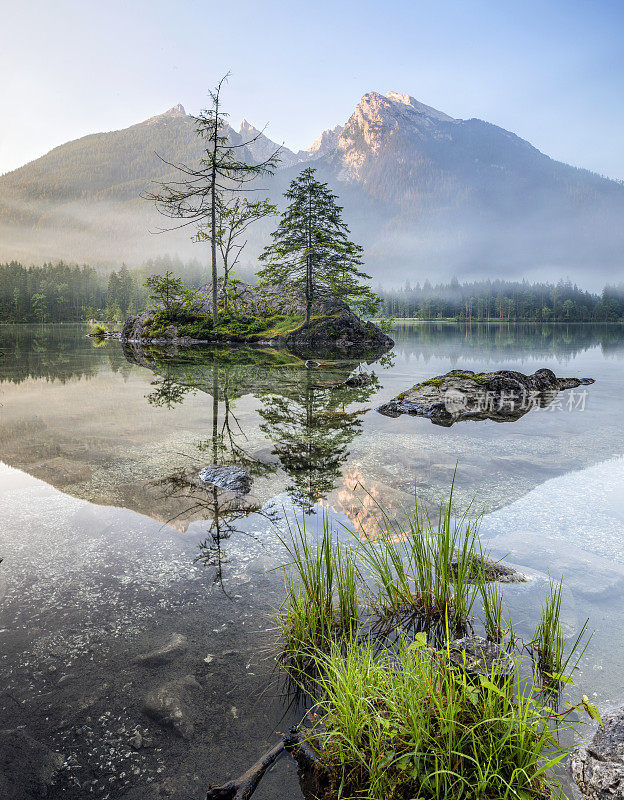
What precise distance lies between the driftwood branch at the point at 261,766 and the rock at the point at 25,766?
2.47 ft

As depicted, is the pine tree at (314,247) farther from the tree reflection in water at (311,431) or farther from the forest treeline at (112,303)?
the forest treeline at (112,303)

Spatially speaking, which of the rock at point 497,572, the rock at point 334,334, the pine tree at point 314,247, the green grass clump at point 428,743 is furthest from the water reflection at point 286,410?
the pine tree at point 314,247

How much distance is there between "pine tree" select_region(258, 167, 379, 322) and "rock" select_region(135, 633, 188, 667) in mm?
25752

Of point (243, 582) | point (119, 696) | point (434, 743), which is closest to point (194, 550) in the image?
point (243, 582)

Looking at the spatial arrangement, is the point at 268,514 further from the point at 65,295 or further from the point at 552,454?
the point at 65,295

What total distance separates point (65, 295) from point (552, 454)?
13823 cm

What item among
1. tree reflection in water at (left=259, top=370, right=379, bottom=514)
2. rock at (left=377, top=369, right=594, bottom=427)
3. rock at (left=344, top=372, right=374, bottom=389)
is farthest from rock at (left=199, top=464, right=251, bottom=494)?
rock at (left=344, top=372, right=374, bottom=389)

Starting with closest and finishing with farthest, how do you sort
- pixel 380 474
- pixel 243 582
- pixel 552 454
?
1. pixel 243 582
2. pixel 380 474
3. pixel 552 454

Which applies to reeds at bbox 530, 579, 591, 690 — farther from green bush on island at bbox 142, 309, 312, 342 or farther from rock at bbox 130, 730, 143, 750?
green bush on island at bbox 142, 309, 312, 342

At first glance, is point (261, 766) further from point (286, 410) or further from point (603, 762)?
point (286, 410)

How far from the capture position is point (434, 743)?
6.19 ft

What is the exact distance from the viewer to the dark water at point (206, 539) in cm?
225

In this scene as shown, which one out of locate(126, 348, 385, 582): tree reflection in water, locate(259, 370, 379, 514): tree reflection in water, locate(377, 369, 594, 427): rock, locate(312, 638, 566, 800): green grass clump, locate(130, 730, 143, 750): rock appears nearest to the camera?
locate(312, 638, 566, 800): green grass clump

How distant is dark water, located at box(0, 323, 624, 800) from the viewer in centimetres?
225
